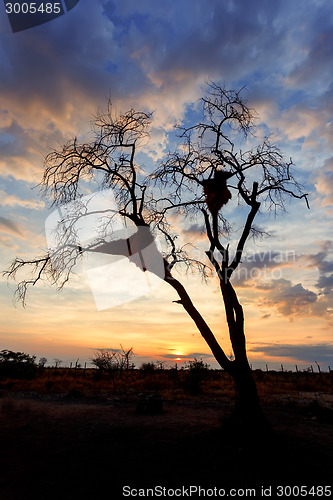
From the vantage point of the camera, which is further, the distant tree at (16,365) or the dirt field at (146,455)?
the distant tree at (16,365)

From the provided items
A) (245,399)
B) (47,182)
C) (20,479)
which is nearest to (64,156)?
(47,182)

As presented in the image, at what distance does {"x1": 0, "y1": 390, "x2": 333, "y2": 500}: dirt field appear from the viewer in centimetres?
570

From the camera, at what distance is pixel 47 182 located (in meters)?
9.75

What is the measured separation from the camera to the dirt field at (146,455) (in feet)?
18.7

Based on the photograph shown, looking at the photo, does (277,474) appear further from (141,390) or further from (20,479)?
(141,390)

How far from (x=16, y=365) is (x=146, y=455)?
88.5 ft

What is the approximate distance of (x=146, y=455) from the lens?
712cm

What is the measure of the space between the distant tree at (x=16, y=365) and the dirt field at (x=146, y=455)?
1967cm

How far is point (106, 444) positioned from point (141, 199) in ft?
24.7

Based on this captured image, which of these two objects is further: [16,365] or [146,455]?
[16,365]

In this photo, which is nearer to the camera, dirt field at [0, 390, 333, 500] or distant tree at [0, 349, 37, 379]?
dirt field at [0, 390, 333, 500]

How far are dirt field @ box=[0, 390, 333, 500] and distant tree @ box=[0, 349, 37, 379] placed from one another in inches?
774

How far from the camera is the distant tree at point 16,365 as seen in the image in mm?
28406

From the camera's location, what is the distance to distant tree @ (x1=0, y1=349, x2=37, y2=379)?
28.4 meters
